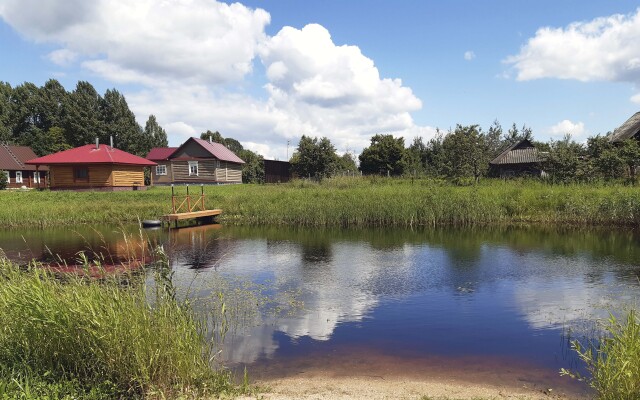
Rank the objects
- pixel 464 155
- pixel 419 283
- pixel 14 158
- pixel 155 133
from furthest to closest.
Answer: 1. pixel 155 133
2. pixel 14 158
3. pixel 464 155
4. pixel 419 283

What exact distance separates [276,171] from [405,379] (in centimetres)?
4974

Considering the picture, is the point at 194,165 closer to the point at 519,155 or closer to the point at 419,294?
the point at 519,155

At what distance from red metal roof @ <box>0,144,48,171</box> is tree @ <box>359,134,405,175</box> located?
4332 cm

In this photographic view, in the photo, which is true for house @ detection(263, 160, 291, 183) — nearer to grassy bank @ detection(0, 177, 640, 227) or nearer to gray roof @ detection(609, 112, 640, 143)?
grassy bank @ detection(0, 177, 640, 227)

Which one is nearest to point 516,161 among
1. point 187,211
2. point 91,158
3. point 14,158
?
point 187,211

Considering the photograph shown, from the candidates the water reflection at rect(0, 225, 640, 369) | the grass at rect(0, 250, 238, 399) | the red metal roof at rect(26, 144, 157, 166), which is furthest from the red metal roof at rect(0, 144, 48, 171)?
the grass at rect(0, 250, 238, 399)

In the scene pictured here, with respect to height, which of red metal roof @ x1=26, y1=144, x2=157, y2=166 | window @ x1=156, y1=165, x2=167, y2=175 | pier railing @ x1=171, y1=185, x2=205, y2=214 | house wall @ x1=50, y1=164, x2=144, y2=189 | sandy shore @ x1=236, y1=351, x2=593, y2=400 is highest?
red metal roof @ x1=26, y1=144, x2=157, y2=166

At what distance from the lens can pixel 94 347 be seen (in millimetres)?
5645

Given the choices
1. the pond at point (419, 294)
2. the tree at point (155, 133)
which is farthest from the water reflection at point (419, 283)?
the tree at point (155, 133)

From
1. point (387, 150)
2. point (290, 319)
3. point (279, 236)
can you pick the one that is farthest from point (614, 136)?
point (290, 319)

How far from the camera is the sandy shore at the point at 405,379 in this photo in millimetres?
6383

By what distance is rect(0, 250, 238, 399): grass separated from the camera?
5.51 meters

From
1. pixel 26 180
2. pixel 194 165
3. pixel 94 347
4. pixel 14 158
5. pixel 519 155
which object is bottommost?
pixel 94 347

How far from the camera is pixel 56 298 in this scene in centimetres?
584
